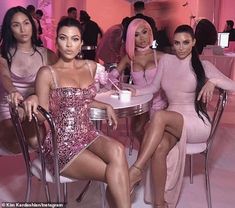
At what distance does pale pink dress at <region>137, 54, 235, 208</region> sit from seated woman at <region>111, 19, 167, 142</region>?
0.25 metres

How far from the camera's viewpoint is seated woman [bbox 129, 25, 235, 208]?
6.97 feet

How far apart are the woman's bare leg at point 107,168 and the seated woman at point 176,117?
0.81ft

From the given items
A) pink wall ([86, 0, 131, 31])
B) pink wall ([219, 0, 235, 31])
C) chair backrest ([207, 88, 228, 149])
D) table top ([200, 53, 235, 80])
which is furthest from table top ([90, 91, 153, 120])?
pink wall ([219, 0, 235, 31])

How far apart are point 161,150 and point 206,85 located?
1.44 ft

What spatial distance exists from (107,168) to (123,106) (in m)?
0.41

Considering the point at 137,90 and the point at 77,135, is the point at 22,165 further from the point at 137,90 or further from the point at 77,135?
the point at 77,135

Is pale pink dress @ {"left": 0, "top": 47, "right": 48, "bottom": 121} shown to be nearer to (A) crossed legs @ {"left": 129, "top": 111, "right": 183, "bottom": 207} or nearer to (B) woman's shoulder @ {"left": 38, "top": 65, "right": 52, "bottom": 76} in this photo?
(B) woman's shoulder @ {"left": 38, "top": 65, "right": 52, "bottom": 76}

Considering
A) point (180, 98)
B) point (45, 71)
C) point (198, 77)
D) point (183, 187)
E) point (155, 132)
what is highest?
point (45, 71)

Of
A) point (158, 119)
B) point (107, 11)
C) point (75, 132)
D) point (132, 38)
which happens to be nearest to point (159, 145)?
point (158, 119)

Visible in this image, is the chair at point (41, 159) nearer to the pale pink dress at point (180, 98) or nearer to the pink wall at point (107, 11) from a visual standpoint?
the pale pink dress at point (180, 98)

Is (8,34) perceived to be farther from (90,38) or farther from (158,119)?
(90,38)

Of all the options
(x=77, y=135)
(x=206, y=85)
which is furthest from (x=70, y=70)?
(x=206, y=85)

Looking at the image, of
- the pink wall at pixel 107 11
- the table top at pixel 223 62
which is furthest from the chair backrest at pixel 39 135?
the pink wall at pixel 107 11

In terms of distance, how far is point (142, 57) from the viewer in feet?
9.41
